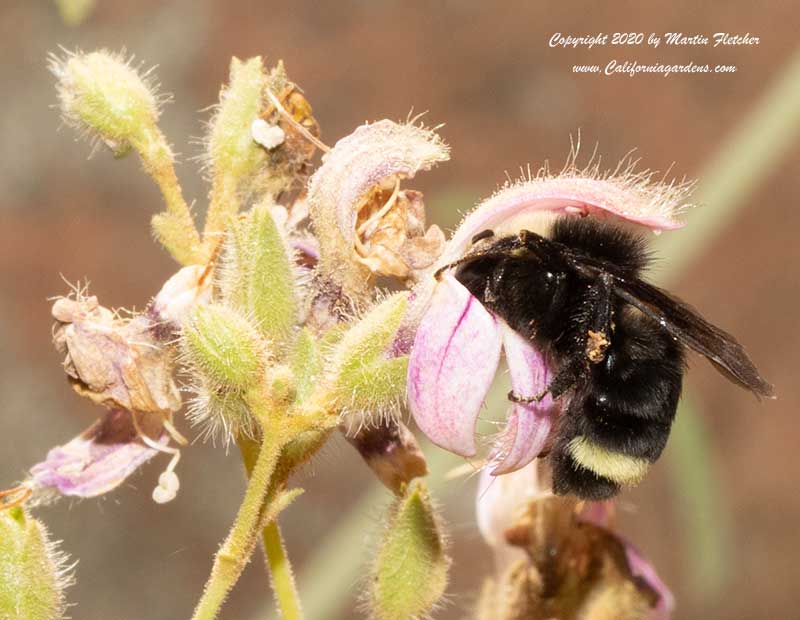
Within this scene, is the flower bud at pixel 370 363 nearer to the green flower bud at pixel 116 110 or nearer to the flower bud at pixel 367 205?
the flower bud at pixel 367 205

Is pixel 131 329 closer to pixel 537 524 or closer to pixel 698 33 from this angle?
pixel 537 524

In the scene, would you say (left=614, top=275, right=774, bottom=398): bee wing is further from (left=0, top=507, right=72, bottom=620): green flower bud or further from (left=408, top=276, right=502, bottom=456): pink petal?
(left=0, top=507, right=72, bottom=620): green flower bud

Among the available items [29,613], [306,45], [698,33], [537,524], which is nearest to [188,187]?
[306,45]

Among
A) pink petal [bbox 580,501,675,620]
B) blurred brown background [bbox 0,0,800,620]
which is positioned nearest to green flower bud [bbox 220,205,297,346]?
pink petal [bbox 580,501,675,620]

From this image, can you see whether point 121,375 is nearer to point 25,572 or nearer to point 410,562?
point 25,572

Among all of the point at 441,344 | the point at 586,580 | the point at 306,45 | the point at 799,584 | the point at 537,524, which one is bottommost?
the point at 799,584
